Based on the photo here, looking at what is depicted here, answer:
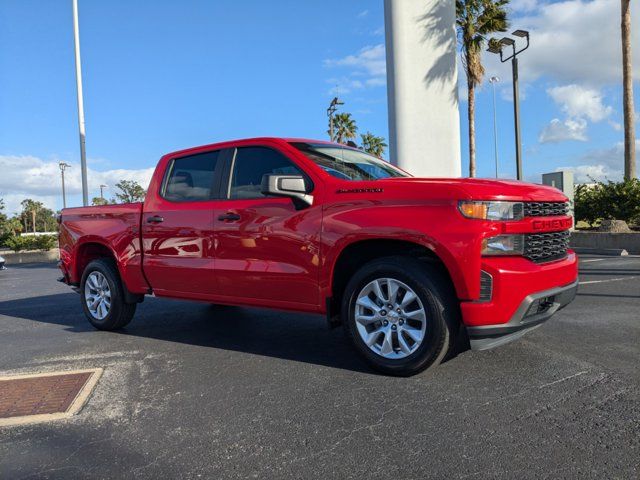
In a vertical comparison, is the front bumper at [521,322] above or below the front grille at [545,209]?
below

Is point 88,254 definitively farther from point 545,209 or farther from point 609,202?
point 609,202

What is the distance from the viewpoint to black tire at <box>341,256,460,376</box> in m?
3.70

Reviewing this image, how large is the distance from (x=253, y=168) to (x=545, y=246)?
2.55 meters

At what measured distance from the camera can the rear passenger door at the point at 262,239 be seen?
169 inches

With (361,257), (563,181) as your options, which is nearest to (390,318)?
(361,257)

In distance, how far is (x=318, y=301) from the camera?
4.27 m

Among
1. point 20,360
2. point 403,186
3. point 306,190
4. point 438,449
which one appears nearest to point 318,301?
point 306,190

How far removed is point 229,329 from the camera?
19.4 ft

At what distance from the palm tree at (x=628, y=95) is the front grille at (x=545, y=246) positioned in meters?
14.7

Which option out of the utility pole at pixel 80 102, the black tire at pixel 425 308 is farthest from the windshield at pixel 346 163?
the utility pole at pixel 80 102

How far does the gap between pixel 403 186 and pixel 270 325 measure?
284 cm

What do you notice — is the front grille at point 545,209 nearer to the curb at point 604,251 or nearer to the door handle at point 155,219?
the door handle at point 155,219

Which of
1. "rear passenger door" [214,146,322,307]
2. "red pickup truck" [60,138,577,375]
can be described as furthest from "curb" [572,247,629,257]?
"rear passenger door" [214,146,322,307]

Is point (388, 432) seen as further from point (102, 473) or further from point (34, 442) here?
point (34, 442)
